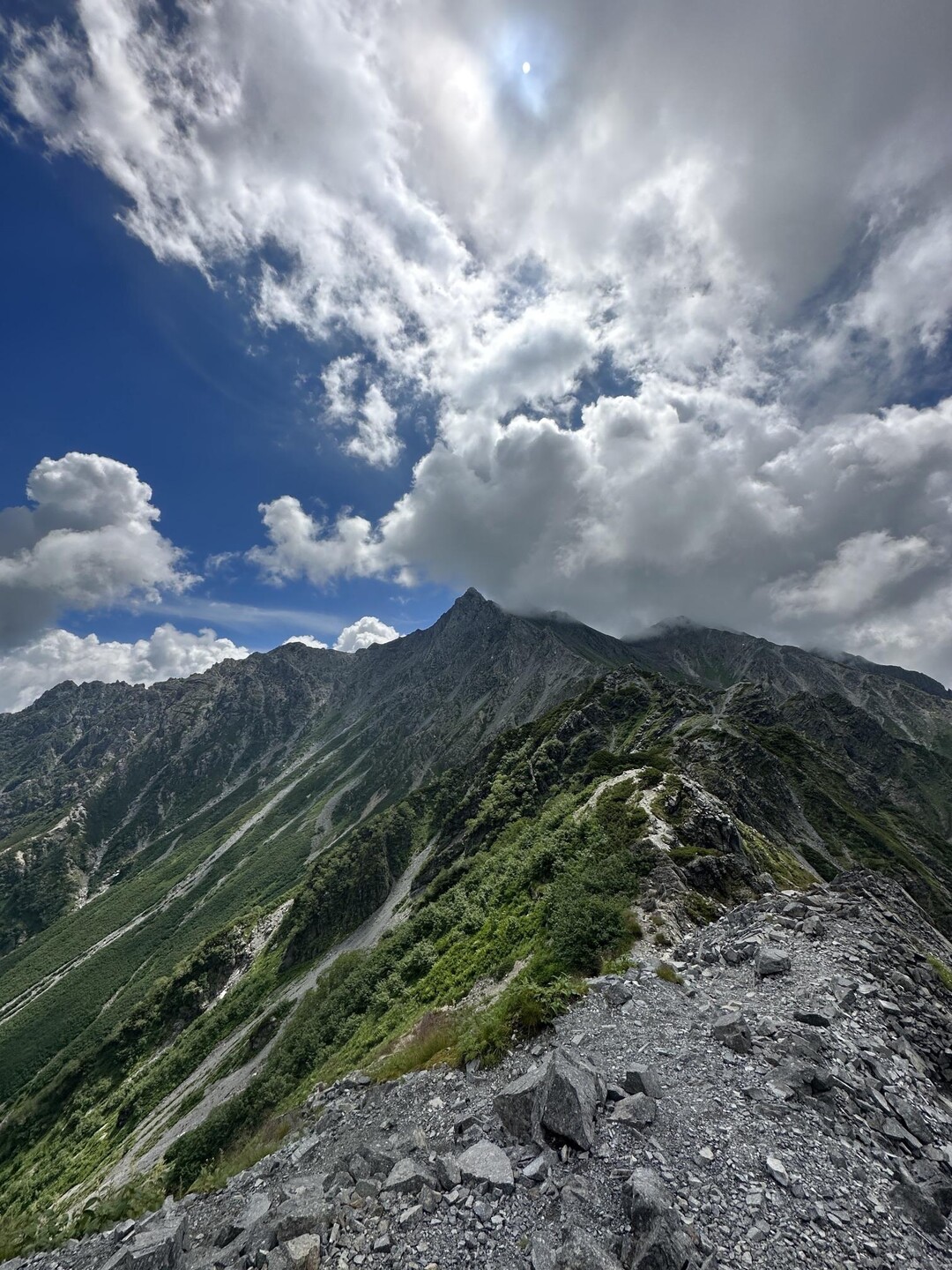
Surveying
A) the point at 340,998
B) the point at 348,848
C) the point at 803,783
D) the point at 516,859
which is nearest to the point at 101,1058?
the point at 348,848

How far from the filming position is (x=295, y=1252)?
10.1 m

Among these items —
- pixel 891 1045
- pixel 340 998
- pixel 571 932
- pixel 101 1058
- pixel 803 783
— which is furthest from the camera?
pixel 803 783

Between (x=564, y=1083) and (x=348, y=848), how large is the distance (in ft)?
418

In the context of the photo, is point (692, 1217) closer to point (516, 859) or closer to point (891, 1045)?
point (891, 1045)

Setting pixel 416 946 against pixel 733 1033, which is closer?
pixel 733 1033

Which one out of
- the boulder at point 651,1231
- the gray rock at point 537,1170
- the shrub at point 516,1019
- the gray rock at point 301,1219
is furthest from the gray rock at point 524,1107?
the gray rock at point 301,1219

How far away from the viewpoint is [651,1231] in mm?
8992

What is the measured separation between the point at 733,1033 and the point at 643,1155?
21.0ft

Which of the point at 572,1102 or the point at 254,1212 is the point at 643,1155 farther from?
the point at 254,1212

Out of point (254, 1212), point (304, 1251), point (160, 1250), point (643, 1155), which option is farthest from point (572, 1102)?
point (160, 1250)

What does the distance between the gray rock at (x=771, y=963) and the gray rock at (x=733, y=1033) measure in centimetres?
384

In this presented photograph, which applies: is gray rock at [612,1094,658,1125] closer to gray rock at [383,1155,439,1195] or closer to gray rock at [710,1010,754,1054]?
gray rock at [710,1010,754,1054]

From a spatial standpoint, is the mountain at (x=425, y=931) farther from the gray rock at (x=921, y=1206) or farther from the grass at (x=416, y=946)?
the gray rock at (x=921, y=1206)

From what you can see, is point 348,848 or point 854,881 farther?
point 348,848
